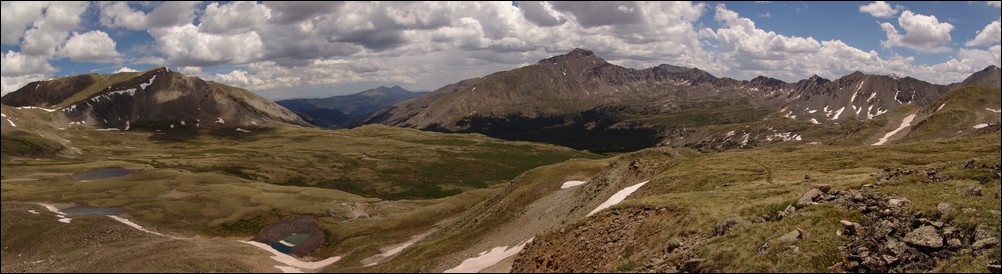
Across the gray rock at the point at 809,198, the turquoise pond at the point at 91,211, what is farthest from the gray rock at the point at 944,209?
the turquoise pond at the point at 91,211

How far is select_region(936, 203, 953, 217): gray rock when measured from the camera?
27.6m

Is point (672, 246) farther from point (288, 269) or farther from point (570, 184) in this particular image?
point (570, 184)

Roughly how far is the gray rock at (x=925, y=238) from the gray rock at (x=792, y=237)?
511 centimetres

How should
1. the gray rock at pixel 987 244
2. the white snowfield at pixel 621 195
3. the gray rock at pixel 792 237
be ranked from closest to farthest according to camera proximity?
the gray rock at pixel 987 244, the gray rock at pixel 792 237, the white snowfield at pixel 621 195

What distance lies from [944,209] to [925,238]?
3978mm

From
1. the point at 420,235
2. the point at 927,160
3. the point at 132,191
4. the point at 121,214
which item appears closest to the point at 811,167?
the point at 927,160

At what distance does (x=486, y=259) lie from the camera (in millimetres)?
50406

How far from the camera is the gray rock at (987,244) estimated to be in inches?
947

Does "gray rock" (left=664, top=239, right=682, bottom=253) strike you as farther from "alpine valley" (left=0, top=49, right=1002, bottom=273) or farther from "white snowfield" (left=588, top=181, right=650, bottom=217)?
"white snowfield" (left=588, top=181, right=650, bottom=217)

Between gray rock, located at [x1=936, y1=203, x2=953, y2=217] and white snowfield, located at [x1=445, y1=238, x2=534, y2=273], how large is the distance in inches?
1195

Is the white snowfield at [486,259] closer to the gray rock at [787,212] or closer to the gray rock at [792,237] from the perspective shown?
the gray rock at [787,212]

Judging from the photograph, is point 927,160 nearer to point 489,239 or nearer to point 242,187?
point 489,239

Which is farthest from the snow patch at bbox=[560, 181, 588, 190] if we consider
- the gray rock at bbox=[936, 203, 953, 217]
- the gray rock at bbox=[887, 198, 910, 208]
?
the gray rock at bbox=[936, 203, 953, 217]

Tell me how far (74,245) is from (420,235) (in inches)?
2237
